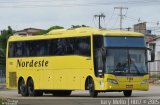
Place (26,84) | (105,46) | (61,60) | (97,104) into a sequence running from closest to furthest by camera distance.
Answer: (97,104) → (105,46) → (61,60) → (26,84)

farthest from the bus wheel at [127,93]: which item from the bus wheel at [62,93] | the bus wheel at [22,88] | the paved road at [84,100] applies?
the bus wheel at [22,88]

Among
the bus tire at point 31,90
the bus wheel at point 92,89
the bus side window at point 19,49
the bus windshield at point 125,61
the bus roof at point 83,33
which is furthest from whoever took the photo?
the bus side window at point 19,49

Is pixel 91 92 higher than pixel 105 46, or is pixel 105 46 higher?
pixel 105 46

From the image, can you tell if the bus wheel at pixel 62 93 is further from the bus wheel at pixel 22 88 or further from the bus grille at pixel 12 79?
the bus grille at pixel 12 79

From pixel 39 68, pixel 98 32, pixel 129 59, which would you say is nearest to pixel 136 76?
pixel 129 59

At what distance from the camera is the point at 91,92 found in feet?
106

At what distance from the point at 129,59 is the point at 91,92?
8.24 ft

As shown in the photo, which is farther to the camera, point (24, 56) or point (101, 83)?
point (24, 56)

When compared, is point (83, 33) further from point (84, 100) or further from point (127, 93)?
point (84, 100)

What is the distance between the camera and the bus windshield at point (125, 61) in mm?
31469

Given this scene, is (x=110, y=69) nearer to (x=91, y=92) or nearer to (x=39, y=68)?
(x=91, y=92)

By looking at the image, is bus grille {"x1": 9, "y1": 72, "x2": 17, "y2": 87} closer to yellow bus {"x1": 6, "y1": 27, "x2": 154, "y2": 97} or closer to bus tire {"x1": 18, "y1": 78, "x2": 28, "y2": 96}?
bus tire {"x1": 18, "y1": 78, "x2": 28, "y2": 96}

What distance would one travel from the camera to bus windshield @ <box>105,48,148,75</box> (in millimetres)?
31469

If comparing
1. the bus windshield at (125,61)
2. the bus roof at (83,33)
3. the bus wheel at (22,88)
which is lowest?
the bus wheel at (22,88)
